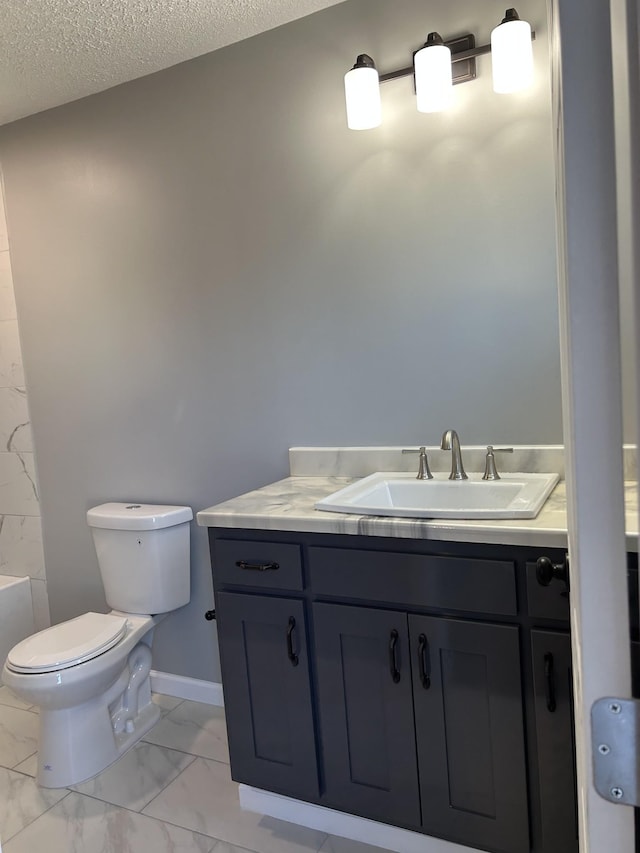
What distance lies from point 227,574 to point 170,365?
38.5 inches

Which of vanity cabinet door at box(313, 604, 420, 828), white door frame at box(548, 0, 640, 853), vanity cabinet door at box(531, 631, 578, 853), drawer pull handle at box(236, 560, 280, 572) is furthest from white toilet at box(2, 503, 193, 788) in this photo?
white door frame at box(548, 0, 640, 853)

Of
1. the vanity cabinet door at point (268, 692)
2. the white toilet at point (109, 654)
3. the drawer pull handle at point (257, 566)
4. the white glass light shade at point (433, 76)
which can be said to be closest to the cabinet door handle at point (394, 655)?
the vanity cabinet door at point (268, 692)

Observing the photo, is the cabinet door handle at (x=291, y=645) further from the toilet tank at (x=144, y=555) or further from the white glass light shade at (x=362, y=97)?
the white glass light shade at (x=362, y=97)

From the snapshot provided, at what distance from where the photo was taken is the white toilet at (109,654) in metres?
2.09

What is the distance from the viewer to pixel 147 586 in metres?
2.41

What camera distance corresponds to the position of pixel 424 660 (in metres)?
1.58

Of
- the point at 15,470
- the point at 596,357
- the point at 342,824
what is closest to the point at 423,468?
the point at 342,824

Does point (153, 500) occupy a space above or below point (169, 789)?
above

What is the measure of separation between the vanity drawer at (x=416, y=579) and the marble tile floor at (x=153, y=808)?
75 cm

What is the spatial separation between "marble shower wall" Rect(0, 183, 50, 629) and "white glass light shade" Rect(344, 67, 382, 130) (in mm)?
1648

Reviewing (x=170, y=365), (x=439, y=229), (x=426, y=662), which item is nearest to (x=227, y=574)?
(x=426, y=662)

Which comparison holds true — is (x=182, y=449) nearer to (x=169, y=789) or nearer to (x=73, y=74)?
(x=169, y=789)

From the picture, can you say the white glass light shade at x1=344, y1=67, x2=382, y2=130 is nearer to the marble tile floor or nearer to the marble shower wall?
the marble shower wall

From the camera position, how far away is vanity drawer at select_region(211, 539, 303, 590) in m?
1.74
